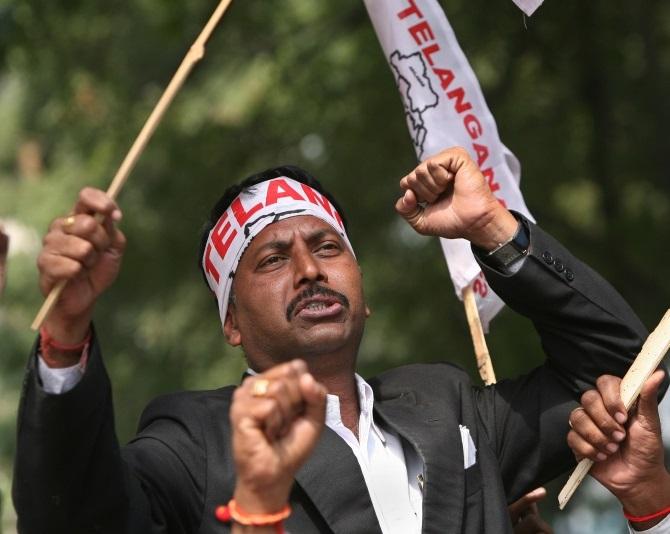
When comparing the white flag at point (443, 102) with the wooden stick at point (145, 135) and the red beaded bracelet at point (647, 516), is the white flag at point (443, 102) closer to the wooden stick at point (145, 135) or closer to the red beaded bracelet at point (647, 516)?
the red beaded bracelet at point (647, 516)

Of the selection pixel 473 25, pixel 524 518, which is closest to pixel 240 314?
pixel 524 518

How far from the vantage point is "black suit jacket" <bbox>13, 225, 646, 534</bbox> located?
3.39m

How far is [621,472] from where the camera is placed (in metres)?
4.14

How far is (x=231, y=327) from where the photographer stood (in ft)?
14.5

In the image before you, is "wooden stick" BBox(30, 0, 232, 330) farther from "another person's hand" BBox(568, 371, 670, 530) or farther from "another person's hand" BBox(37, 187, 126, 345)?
"another person's hand" BBox(568, 371, 670, 530)

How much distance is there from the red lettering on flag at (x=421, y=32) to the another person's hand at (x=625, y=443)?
4.78 feet

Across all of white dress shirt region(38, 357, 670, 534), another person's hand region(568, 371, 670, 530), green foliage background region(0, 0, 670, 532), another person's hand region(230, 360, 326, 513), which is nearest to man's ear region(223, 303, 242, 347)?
white dress shirt region(38, 357, 670, 534)

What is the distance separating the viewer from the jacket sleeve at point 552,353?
4.15 metres

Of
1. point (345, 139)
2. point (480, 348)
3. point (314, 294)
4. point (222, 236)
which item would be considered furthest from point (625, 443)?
point (345, 139)

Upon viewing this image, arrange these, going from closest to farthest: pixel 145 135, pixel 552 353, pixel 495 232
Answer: pixel 145 135, pixel 495 232, pixel 552 353

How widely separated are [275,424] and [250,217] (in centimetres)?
141

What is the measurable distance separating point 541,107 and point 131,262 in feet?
9.03

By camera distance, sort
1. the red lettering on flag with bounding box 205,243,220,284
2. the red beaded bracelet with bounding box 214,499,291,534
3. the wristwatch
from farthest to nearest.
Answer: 1. the red lettering on flag with bounding box 205,243,220,284
2. the wristwatch
3. the red beaded bracelet with bounding box 214,499,291,534

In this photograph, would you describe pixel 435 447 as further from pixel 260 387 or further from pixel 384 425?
pixel 260 387
